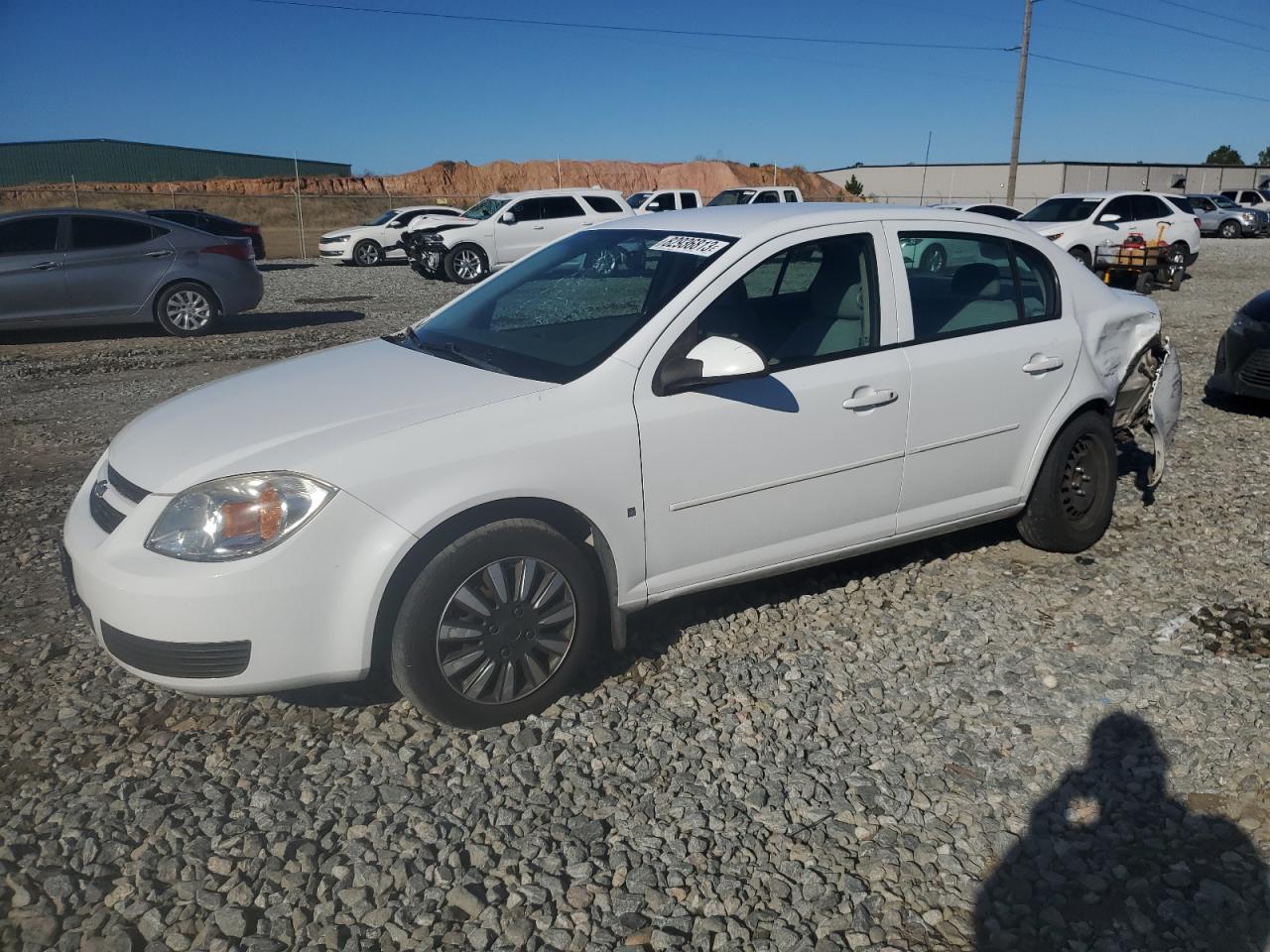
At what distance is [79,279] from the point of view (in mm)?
11234

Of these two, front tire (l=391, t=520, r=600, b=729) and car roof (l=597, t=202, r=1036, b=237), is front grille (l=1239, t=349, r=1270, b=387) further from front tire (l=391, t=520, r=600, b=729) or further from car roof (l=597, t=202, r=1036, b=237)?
front tire (l=391, t=520, r=600, b=729)

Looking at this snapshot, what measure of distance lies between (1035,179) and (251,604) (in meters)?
68.0

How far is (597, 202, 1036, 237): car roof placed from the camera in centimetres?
394

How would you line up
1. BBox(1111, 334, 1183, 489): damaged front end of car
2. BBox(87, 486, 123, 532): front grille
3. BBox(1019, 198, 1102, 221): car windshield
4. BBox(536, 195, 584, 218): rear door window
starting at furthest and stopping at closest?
BBox(536, 195, 584, 218): rear door window → BBox(1019, 198, 1102, 221): car windshield → BBox(1111, 334, 1183, 489): damaged front end of car → BBox(87, 486, 123, 532): front grille

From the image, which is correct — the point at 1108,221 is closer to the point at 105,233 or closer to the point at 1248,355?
the point at 1248,355

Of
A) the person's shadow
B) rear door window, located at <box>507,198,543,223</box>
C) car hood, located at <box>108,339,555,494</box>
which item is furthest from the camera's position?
rear door window, located at <box>507,198,543,223</box>

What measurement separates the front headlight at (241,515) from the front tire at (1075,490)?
10.9 feet

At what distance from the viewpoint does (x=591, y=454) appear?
3.31 m

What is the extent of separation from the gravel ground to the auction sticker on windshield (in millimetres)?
1538

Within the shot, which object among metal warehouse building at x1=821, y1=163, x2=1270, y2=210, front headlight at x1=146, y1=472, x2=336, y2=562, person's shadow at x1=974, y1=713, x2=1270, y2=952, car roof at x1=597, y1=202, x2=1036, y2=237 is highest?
metal warehouse building at x1=821, y1=163, x2=1270, y2=210

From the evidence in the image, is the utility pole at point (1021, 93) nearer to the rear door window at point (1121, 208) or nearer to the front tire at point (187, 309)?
the rear door window at point (1121, 208)

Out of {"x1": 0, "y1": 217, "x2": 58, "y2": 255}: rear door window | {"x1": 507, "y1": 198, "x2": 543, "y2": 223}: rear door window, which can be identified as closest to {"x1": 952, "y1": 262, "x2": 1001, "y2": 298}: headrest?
{"x1": 0, "y1": 217, "x2": 58, "y2": 255}: rear door window

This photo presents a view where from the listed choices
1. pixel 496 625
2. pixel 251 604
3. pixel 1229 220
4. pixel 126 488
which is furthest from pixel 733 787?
pixel 1229 220

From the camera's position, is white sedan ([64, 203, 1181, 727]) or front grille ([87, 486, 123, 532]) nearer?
white sedan ([64, 203, 1181, 727])
